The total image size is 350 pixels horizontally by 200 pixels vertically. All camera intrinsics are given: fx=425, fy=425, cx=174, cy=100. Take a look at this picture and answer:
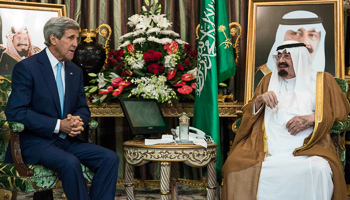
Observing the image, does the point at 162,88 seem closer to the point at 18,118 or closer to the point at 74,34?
the point at 74,34

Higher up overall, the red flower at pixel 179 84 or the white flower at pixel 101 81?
the white flower at pixel 101 81

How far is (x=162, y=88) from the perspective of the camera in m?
4.25

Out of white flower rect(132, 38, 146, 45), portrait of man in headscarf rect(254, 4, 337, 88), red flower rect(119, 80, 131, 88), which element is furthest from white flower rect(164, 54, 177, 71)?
portrait of man in headscarf rect(254, 4, 337, 88)

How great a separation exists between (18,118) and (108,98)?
1.51 m

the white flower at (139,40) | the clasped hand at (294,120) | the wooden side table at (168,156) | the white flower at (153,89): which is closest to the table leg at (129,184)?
the wooden side table at (168,156)

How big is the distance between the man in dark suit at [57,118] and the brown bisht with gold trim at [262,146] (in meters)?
0.95

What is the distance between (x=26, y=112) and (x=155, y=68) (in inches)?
60.9

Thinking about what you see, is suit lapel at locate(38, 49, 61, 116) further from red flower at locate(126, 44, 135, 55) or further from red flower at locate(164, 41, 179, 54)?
red flower at locate(164, 41, 179, 54)

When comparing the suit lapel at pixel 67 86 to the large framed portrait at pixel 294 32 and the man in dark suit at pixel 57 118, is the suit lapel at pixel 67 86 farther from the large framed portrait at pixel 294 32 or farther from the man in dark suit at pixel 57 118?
the large framed portrait at pixel 294 32

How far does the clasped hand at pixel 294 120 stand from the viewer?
140 inches

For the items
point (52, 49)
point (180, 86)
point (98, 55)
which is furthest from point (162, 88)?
point (52, 49)

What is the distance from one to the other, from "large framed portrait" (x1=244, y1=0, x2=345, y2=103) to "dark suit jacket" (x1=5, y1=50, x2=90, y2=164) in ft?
7.09

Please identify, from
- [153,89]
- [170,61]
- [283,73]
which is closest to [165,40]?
[170,61]

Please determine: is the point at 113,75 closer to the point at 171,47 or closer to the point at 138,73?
the point at 138,73
